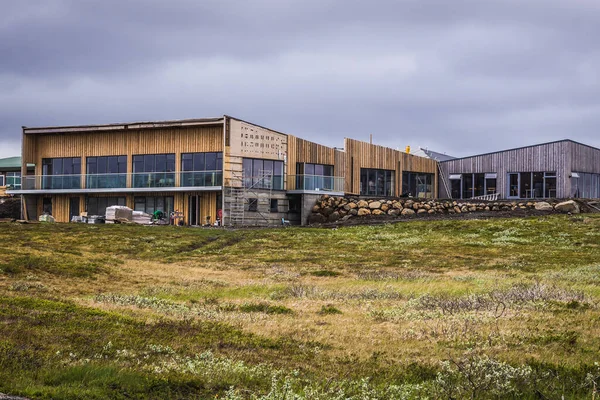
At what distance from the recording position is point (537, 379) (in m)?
8.62

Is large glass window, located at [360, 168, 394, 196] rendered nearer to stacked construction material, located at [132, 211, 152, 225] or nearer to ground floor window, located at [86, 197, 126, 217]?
stacked construction material, located at [132, 211, 152, 225]

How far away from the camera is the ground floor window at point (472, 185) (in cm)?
6738

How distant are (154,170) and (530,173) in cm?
3547

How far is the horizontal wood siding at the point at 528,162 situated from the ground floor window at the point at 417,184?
11.7 ft

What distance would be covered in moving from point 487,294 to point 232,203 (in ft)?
122

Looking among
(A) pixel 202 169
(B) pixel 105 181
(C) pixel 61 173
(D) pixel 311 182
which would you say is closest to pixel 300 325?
(A) pixel 202 169

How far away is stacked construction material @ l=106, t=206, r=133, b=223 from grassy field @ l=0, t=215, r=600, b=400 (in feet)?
67.5

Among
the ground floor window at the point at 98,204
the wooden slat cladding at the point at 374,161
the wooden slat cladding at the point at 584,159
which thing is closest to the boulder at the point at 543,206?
the wooden slat cladding at the point at 584,159

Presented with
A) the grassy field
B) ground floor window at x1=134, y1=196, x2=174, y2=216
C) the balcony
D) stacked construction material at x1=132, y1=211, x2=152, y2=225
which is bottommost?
the grassy field

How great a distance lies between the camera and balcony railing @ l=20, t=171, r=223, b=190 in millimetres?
54247

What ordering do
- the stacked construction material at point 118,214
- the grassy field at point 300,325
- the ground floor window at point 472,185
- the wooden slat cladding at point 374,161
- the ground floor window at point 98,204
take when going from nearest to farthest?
1. the grassy field at point 300,325
2. the stacked construction material at point 118,214
3. the ground floor window at point 98,204
4. the wooden slat cladding at point 374,161
5. the ground floor window at point 472,185

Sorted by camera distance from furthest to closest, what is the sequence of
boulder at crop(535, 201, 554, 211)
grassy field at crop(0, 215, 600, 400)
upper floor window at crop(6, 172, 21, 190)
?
1. upper floor window at crop(6, 172, 21, 190)
2. boulder at crop(535, 201, 554, 211)
3. grassy field at crop(0, 215, 600, 400)

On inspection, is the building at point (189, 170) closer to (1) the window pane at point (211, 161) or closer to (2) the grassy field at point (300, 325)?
(1) the window pane at point (211, 161)

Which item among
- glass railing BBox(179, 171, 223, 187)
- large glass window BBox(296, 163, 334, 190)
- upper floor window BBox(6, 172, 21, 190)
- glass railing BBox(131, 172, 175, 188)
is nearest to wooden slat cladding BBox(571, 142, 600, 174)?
large glass window BBox(296, 163, 334, 190)
